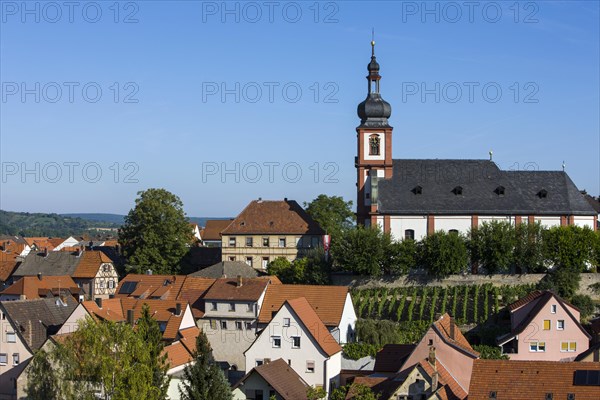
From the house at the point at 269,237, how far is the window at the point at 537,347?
1021 inches

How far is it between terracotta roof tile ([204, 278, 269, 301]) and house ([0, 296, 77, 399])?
8678mm

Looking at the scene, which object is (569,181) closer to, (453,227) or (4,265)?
(453,227)

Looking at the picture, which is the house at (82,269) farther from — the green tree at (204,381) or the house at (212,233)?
the house at (212,233)

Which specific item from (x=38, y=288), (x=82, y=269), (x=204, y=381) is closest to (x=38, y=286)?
(x=38, y=288)

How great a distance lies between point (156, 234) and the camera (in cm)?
7462

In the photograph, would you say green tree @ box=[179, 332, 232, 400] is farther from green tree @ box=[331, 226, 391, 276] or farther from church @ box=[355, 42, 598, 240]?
church @ box=[355, 42, 598, 240]

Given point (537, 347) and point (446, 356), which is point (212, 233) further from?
point (446, 356)

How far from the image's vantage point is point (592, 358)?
145ft

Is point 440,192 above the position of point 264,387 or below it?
above

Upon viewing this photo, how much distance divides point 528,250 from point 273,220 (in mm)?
22057

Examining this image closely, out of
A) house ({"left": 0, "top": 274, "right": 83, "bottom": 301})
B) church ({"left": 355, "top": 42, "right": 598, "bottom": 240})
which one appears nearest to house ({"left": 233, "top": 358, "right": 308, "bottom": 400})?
house ({"left": 0, "top": 274, "right": 83, "bottom": 301})

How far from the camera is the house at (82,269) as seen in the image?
7569 centimetres

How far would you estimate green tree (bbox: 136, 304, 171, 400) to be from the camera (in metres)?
39.7

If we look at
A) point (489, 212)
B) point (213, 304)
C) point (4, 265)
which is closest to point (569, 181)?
point (489, 212)
